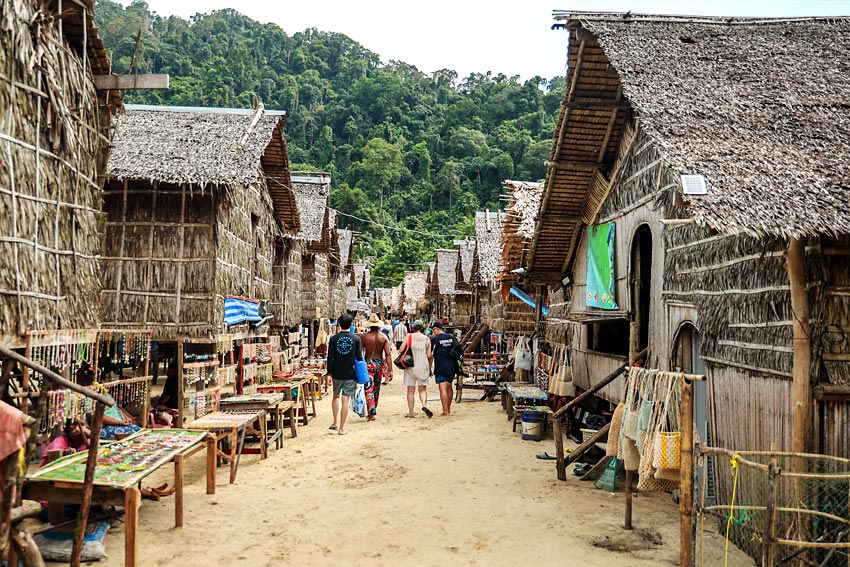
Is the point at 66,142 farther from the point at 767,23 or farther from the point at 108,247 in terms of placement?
the point at 767,23

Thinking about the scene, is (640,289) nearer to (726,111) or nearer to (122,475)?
(726,111)

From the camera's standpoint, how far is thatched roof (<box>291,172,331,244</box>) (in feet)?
68.2

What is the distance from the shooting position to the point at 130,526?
4.73m

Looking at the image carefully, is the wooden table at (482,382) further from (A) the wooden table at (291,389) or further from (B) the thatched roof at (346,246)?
(B) the thatched roof at (346,246)

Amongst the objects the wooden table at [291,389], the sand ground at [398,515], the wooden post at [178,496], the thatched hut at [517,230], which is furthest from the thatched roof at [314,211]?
the wooden post at [178,496]

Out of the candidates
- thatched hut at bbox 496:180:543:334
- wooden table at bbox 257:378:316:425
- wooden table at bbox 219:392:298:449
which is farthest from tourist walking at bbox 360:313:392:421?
thatched hut at bbox 496:180:543:334

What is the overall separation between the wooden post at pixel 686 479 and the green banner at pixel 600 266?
15.3ft

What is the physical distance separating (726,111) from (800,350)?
269cm

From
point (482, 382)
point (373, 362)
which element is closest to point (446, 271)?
point (482, 382)

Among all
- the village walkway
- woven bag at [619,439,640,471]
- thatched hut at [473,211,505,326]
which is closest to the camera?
the village walkway

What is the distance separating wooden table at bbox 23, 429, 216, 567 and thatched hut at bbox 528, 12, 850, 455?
16.0 ft

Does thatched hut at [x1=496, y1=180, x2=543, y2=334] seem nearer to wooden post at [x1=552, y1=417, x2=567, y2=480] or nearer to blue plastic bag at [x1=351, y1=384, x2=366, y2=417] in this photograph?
blue plastic bag at [x1=351, y1=384, x2=366, y2=417]

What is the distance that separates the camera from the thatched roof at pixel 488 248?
70.5 ft

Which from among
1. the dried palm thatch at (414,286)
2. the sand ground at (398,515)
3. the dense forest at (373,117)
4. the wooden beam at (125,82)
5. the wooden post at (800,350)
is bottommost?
the sand ground at (398,515)
